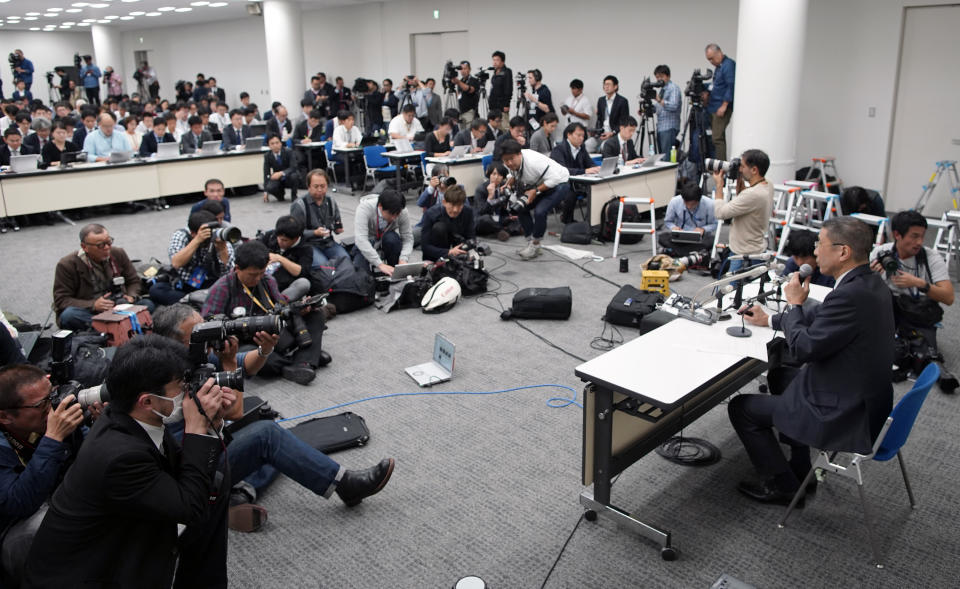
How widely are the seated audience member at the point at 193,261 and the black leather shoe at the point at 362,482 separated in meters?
2.48

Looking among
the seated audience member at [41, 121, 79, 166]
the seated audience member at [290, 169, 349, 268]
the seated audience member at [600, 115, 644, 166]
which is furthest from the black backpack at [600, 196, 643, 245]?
the seated audience member at [41, 121, 79, 166]

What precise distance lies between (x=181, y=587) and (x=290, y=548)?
615mm

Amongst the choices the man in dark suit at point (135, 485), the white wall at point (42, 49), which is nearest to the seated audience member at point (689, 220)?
the man in dark suit at point (135, 485)

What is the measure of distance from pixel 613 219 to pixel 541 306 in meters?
2.57

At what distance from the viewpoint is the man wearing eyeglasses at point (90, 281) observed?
176 inches

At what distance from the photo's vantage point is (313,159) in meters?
11.2

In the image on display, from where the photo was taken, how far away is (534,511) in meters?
3.03

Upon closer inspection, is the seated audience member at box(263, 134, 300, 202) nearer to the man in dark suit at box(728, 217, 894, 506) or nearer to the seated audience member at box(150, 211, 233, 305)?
the seated audience member at box(150, 211, 233, 305)

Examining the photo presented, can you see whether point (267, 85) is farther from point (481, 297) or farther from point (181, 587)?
point (181, 587)

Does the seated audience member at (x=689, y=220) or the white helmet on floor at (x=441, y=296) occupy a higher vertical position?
the seated audience member at (x=689, y=220)

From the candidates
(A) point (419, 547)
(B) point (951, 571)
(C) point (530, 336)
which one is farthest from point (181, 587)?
(C) point (530, 336)

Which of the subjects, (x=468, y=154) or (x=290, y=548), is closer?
(x=290, y=548)

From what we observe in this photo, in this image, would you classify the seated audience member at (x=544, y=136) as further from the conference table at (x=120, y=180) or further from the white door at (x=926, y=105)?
the conference table at (x=120, y=180)

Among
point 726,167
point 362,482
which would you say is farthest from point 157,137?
point 362,482
